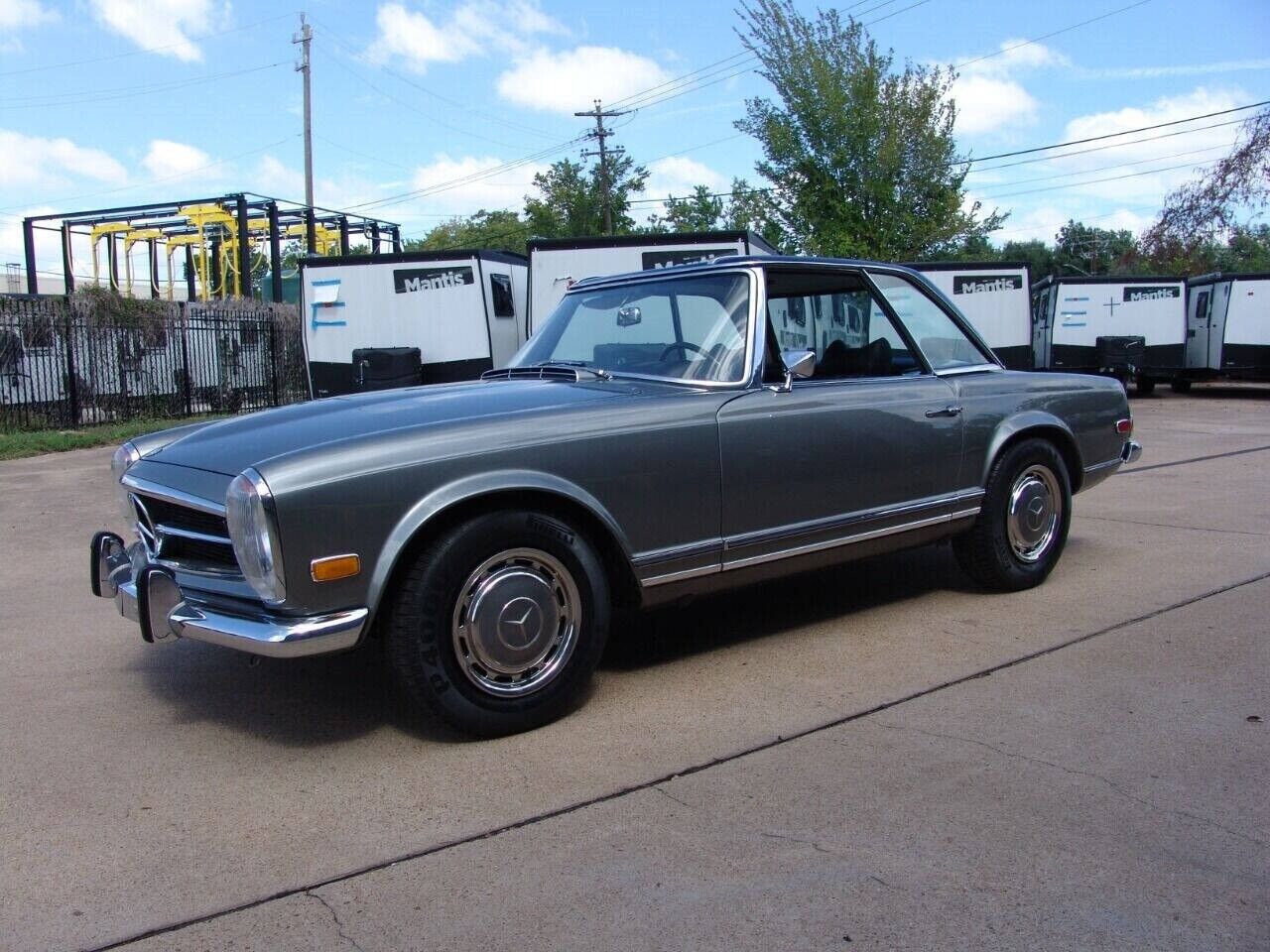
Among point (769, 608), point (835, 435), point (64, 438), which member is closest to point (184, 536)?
point (835, 435)

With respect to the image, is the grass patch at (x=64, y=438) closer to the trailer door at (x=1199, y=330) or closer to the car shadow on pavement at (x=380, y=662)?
the car shadow on pavement at (x=380, y=662)

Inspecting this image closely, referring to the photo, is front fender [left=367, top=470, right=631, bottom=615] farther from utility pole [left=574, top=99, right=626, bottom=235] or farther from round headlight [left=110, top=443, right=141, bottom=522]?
utility pole [left=574, top=99, right=626, bottom=235]

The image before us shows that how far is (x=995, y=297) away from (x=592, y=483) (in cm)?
1741

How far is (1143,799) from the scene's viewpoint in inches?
126

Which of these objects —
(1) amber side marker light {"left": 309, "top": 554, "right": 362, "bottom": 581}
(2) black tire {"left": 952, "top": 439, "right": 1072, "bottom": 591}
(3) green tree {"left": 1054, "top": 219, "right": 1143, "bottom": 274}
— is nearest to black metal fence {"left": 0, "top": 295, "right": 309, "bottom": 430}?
(1) amber side marker light {"left": 309, "top": 554, "right": 362, "bottom": 581}

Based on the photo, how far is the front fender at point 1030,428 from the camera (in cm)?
530

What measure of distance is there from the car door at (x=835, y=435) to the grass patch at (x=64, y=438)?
9986 mm

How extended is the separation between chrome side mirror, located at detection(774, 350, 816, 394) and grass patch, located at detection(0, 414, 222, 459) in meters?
10.2

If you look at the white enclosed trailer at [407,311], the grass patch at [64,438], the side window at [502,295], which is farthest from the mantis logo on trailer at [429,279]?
the grass patch at [64,438]

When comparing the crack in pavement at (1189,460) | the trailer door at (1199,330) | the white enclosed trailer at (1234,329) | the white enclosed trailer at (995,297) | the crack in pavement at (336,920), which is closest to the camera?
the crack in pavement at (336,920)

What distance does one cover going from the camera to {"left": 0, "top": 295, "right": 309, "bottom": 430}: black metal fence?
16.0 m

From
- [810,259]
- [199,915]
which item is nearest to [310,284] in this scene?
[810,259]

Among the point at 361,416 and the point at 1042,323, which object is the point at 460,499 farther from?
the point at 1042,323

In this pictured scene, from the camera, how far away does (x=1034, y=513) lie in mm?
5586
